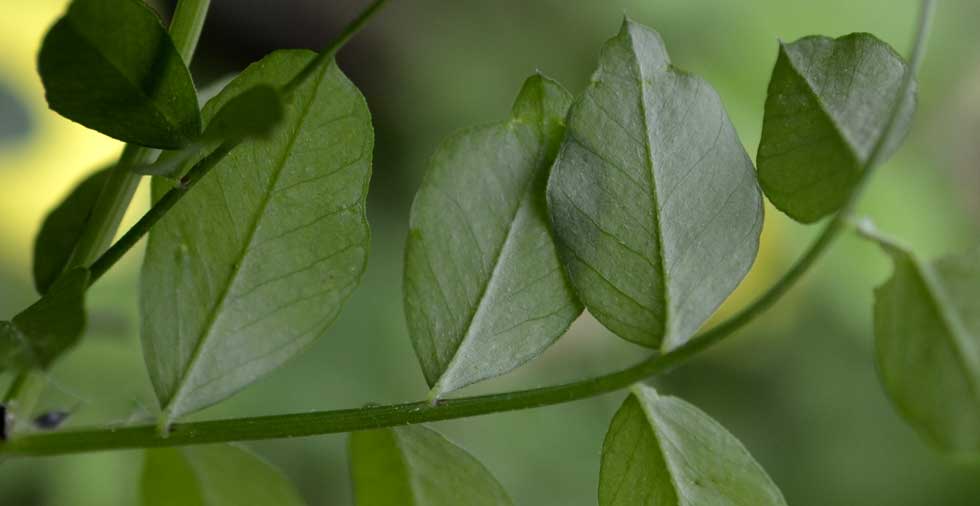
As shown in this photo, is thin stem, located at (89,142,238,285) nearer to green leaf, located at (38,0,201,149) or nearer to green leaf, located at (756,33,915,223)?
green leaf, located at (38,0,201,149)

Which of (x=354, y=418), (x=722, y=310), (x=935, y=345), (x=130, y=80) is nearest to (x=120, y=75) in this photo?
(x=130, y=80)

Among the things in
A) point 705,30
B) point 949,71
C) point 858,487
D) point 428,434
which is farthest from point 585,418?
point 428,434

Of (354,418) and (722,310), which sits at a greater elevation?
(354,418)

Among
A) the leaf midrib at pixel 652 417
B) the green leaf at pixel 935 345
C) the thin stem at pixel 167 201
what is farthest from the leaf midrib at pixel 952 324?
the thin stem at pixel 167 201

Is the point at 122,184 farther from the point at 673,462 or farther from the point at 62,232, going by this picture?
the point at 673,462

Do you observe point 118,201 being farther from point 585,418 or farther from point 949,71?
point 949,71

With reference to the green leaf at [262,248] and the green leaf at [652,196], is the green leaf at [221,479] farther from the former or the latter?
the green leaf at [652,196]

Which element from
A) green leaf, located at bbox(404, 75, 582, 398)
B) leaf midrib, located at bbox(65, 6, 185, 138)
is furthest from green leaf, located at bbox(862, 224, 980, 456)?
leaf midrib, located at bbox(65, 6, 185, 138)
